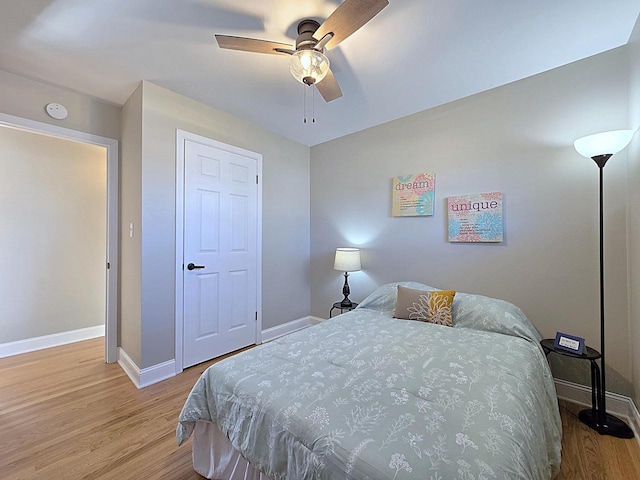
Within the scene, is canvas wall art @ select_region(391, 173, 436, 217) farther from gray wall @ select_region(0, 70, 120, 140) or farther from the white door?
gray wall @ select_region(0, 70, 120, 140)

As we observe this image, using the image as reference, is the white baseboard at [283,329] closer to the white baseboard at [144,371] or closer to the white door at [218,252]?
the white door at [218,252]

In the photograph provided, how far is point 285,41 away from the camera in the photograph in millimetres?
1781

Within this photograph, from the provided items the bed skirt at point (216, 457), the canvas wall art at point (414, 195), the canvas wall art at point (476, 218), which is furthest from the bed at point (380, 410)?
the canvas wall art at point (414, 195)

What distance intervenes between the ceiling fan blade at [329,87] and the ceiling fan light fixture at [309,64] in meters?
0.21

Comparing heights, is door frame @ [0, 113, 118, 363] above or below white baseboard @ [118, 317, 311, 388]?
above

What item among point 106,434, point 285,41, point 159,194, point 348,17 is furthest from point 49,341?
point 348,17

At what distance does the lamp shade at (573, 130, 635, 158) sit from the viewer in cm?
161

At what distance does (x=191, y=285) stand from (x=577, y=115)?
11.3ft

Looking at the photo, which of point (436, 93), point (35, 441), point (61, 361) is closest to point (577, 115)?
point (436, 93)

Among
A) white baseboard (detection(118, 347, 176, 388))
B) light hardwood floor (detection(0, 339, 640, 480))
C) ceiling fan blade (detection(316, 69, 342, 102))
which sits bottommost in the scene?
light hardwood floor (detection(0, 339, 640, 480))

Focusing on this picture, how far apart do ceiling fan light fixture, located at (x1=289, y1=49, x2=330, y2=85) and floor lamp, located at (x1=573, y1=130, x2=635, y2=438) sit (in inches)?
66.7

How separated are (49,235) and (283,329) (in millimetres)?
2938

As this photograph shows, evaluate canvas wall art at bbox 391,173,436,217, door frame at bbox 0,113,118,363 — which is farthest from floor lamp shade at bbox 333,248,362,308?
door frame at bbox 0,113,118,363

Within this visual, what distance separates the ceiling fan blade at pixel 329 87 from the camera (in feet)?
5.98
